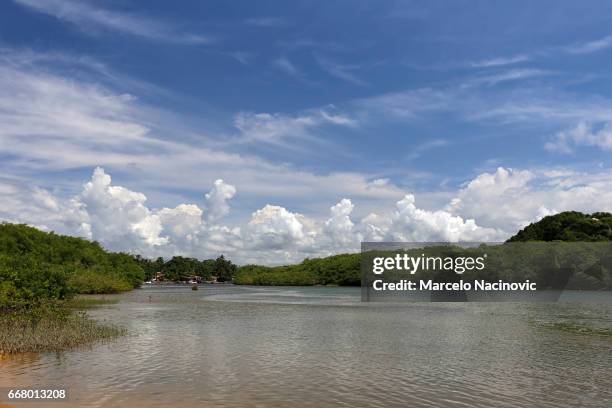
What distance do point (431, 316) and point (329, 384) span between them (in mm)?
44626

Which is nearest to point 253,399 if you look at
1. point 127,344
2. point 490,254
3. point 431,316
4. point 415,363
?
point 415,363

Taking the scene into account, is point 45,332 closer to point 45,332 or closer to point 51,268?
point 45,332

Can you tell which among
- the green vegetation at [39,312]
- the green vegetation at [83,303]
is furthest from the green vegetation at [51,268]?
the green vegetation at [83,303]

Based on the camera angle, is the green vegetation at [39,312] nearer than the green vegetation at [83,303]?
Yes

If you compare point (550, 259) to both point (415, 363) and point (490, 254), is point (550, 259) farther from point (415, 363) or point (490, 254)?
point (415, 363)

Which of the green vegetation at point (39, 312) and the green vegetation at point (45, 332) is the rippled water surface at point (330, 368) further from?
the green vegetation at point (39, 312)

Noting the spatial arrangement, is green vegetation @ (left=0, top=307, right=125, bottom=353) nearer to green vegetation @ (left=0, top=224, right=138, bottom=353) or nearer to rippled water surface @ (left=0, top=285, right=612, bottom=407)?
green vegetation @ (left=0, top=224, right=138, bottom=353)

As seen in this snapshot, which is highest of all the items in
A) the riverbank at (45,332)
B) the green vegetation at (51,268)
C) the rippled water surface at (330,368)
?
the green vegetation at (51,268)

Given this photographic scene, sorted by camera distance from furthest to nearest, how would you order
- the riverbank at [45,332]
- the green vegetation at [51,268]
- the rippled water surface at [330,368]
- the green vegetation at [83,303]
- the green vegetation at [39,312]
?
the green vegetation at [83,303], the green vegetation at [51,268], the green vegetation at [39,312], the riverbank at [45,332], the rippled water surface at [330,368]

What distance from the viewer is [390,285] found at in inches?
7633

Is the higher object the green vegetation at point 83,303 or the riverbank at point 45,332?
the riverbank at point 45,332

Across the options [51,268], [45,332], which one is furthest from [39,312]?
[51,268]

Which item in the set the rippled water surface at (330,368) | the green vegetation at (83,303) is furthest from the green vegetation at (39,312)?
the rippled water surface at (330,368)

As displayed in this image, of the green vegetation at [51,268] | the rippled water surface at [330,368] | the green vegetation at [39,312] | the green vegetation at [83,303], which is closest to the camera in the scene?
the rippled water surface at [330,368]
